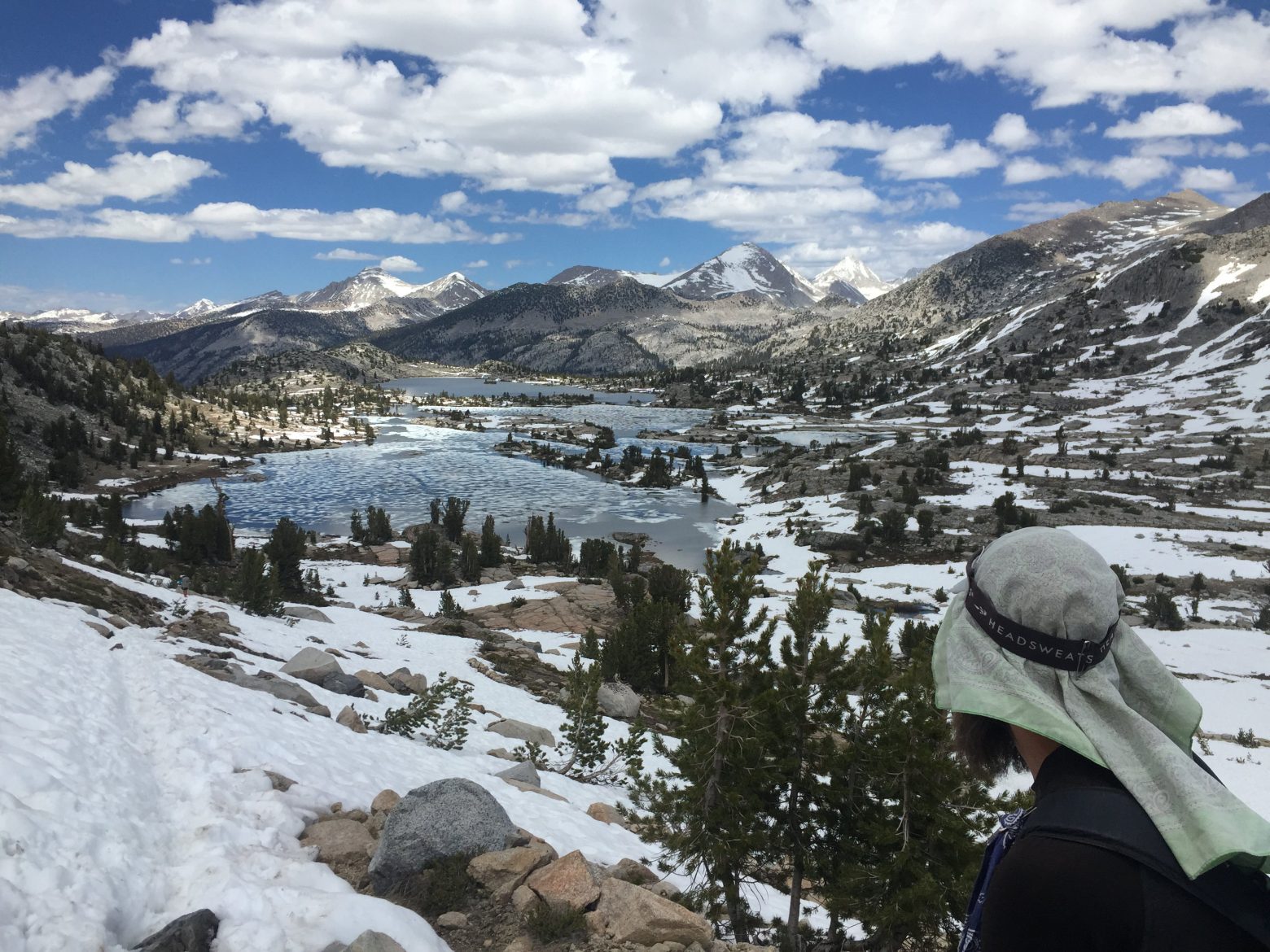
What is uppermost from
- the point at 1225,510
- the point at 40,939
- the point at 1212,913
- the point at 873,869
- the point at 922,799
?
the point at 1212,913

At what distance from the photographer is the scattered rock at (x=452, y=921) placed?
5.70 metres

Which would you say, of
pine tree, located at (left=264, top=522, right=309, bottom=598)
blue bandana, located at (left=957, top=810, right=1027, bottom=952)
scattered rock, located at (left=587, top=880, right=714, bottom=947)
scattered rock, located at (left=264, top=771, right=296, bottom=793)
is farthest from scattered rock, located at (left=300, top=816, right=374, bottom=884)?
pine tree, located at (left=264, top=522, right=309, bottom=598)


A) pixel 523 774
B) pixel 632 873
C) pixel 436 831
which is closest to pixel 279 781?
pixel 436 831

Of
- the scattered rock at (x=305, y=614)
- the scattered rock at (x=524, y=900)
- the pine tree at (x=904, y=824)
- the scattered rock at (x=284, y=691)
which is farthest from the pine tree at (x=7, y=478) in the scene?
the pine tree at (x=904, y=824)

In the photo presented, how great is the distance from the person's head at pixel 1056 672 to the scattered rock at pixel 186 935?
17.5 ft

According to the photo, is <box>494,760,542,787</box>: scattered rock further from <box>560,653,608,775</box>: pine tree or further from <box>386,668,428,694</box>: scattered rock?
<box>386,668,428,694</box>: scattered rock

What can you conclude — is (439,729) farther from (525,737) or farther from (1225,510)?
(1225,510)

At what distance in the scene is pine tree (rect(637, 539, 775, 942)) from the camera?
833 cm

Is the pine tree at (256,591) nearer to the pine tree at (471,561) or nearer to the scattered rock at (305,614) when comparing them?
the scattered rock at (305,614)

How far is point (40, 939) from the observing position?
13.8ft

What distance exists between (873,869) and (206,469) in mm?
94969

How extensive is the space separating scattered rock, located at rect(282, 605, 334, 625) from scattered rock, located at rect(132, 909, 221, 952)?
19320 millimetres

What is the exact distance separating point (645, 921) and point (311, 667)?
36.8ft

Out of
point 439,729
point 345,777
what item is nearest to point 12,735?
point 345,777
